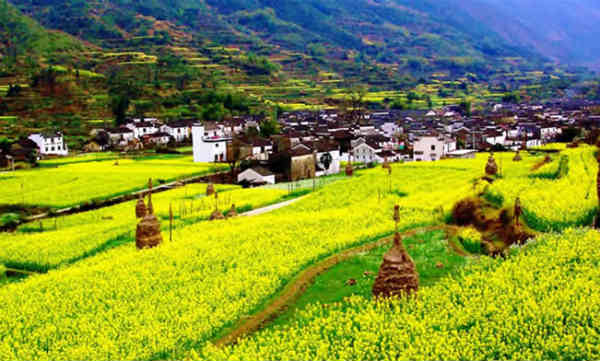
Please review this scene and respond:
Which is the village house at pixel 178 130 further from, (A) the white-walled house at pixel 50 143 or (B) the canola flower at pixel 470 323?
(B) the canola flower at pixel 470 323

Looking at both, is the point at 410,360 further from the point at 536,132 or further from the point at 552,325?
the point at 536,132

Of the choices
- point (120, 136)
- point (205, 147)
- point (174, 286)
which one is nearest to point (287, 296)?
point (174, 286)

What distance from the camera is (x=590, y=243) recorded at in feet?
62.7

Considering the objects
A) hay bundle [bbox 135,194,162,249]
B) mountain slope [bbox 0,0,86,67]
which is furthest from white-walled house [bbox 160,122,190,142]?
hay bundle [bbox 135,194,162,249]

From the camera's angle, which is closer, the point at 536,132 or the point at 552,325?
the point at 552,325

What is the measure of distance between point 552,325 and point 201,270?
562 inches

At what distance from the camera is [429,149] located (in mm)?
76250

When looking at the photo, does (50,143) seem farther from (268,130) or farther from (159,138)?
(268,130)

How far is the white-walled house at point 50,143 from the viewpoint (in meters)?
87.2

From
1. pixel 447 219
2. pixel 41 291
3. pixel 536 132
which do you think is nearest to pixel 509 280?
pixel 447 219

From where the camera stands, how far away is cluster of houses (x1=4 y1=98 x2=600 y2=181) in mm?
71062

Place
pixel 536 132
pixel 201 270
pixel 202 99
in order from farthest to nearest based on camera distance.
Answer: pixel 202 99 → pixel 536 132 → pixel 201 270

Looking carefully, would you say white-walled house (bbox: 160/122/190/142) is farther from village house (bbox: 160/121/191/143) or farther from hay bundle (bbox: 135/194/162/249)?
hay bundle (bbox: 135/194/162/249)

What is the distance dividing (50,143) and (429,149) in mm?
55929
